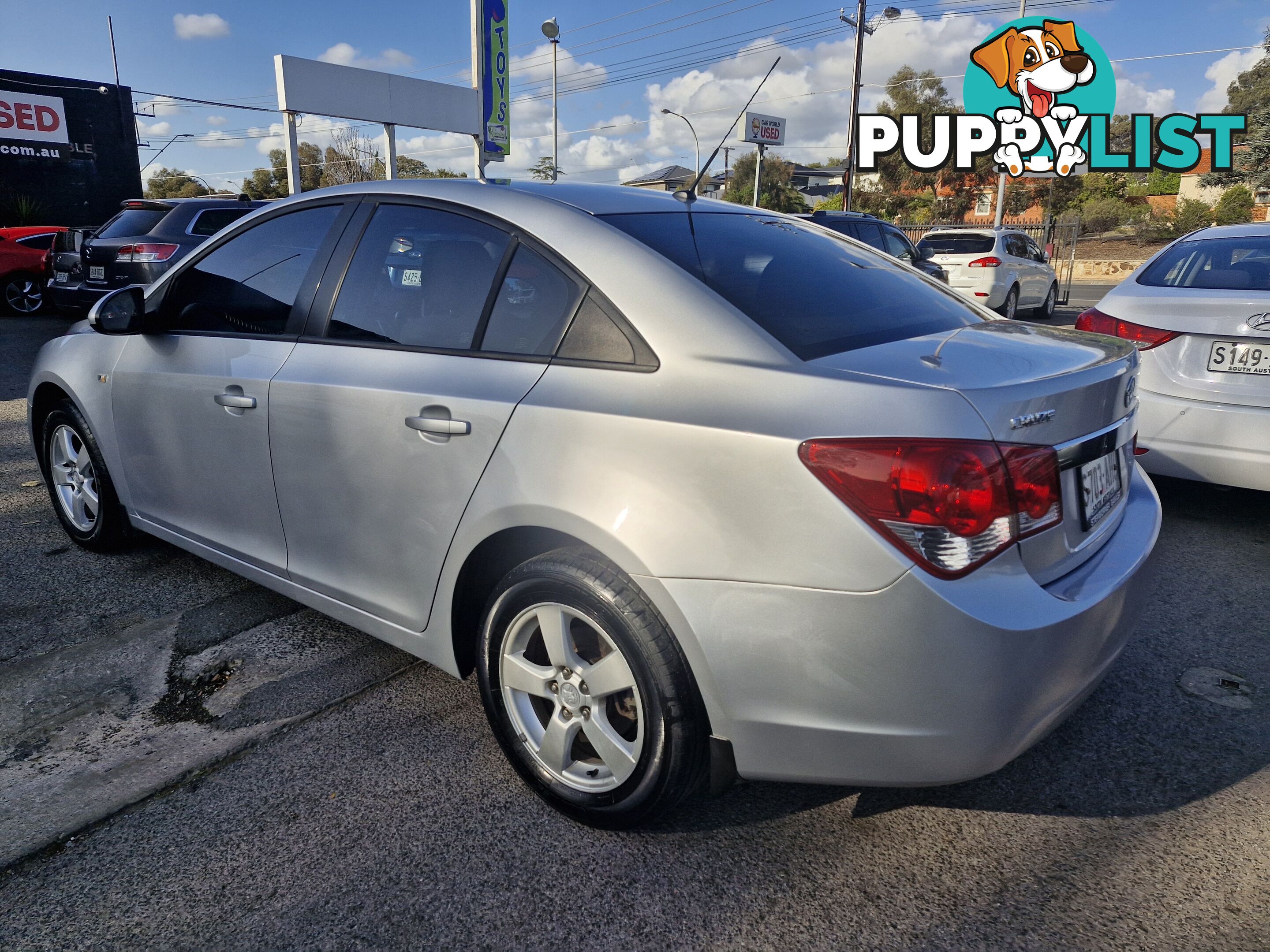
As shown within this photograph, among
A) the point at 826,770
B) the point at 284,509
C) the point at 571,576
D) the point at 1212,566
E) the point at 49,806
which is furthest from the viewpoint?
the point at 1212,566

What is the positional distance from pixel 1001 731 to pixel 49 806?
2343 millimetres

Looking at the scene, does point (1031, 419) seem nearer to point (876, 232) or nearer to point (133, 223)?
point (876, 232)

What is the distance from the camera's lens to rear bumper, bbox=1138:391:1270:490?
3.95 metres

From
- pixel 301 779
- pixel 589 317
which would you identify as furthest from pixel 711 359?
pixel 301 779

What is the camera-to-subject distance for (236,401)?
2934 millimetres

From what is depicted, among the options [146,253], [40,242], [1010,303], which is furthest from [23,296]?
[1010,303]

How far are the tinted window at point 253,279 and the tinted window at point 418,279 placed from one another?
0.88ft

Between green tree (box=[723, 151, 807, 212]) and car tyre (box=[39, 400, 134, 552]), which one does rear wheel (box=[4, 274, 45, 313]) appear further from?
green tree (box=[723, 151, 807, 212])

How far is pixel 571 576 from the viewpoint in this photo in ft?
6.70

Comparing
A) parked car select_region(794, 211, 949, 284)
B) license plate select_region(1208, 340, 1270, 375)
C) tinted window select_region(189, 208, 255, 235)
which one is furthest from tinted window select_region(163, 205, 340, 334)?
parked car select_region(794, 211, 949, 284)

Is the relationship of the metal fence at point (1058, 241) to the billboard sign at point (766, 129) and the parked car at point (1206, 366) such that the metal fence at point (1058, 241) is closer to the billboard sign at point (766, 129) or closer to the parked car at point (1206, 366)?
the billboard sign at point (766, 129)

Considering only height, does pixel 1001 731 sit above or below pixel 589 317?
below

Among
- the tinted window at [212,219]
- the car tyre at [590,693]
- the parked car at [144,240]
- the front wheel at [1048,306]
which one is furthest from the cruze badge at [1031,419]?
the front wheel at [1048,306]

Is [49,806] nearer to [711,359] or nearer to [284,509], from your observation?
[284,509]
